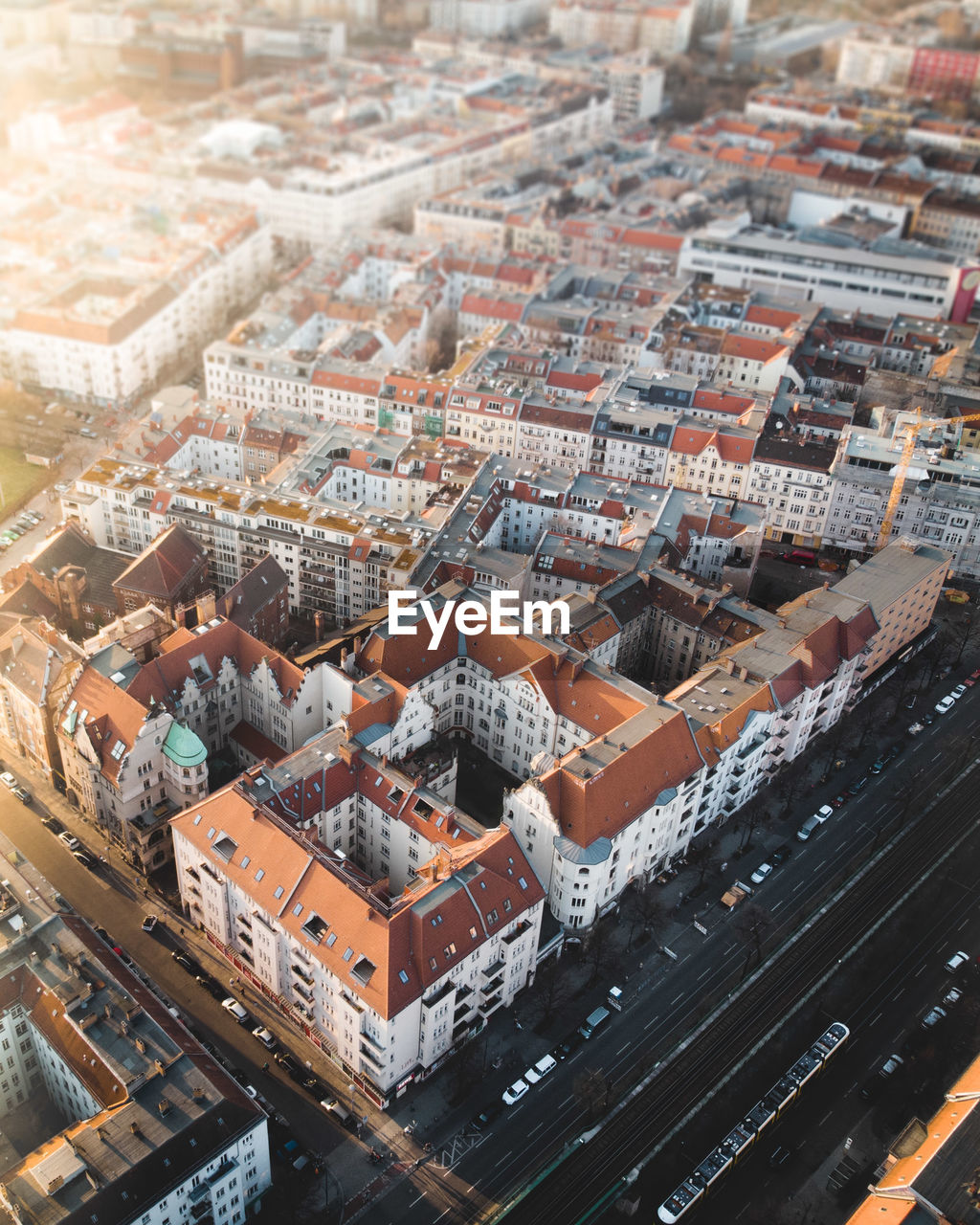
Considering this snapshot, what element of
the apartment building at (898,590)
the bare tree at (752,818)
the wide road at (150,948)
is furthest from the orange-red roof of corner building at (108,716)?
the apartment building at (898,590)

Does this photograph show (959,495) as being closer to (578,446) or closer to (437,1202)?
(578,446)

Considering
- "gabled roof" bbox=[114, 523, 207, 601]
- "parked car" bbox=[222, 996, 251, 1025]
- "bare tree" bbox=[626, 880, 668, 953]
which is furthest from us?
"gabled roof" bbox=[114, 523, 207, 601]

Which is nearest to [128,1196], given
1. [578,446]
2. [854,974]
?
[854,974]

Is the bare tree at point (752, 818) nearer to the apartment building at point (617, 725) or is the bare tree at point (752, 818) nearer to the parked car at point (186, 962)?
the apartment building at point (617, 725)

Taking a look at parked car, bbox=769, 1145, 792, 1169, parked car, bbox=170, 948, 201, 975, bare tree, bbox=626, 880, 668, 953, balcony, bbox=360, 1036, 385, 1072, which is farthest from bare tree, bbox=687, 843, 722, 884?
parked car, bbox=170, 948, 201, 975

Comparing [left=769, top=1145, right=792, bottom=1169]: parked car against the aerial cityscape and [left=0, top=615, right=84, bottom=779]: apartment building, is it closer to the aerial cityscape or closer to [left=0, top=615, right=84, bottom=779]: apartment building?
the aerial cityscape

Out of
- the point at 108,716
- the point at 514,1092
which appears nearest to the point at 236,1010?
the point at 514,1092
